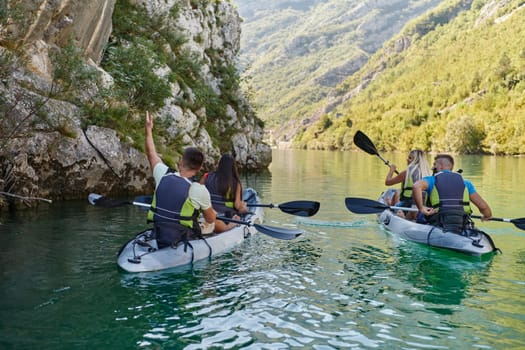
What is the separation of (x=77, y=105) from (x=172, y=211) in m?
9.02

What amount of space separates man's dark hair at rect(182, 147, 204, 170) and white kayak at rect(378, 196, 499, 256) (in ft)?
15.8

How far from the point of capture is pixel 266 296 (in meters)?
6.25

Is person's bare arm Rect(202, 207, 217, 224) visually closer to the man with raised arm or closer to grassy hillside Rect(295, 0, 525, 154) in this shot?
the man with raised arm

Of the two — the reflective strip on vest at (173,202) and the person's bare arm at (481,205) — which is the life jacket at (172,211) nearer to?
the reflective strip on vest at (173,202)

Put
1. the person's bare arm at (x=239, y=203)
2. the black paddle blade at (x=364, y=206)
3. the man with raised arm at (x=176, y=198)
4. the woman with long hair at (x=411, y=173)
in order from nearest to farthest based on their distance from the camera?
the man with raised arm at (x=176, y=198), the person's bare arm at (x=239, y=203), the black paddle blade at (x=364, y=206), the woman with long hair at (x=411, y=173)

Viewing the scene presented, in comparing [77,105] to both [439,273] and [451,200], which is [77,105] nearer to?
[451,200]

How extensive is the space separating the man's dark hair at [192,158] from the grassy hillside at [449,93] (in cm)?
6788

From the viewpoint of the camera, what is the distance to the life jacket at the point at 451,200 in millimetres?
9055

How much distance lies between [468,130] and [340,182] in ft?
189

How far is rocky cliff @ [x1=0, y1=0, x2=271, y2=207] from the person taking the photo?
473 inches

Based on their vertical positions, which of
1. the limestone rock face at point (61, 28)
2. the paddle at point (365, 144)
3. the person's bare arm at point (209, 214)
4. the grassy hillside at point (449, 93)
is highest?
the grassy hillside at point (449, 93)

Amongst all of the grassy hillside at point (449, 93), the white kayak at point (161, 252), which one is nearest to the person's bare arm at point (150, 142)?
the white kayak at point (161, 252)

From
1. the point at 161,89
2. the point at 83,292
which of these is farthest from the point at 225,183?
the point at 161,89

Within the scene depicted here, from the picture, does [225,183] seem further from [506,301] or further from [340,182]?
[340,182]
